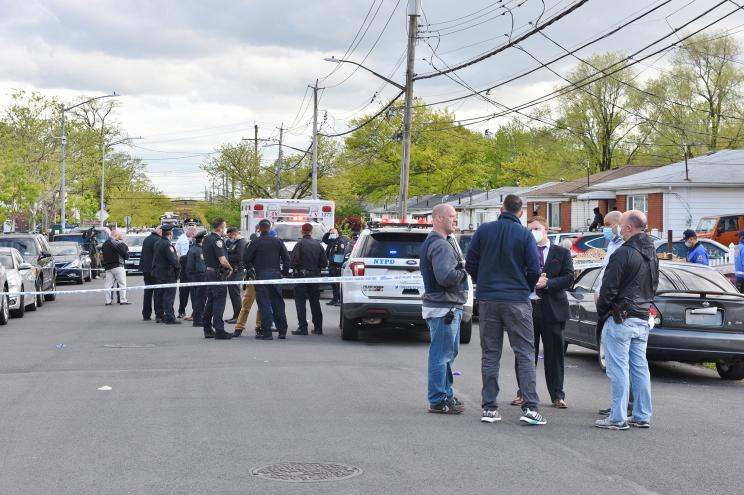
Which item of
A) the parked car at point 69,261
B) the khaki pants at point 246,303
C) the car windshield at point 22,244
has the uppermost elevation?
the car windshield at point 22,244

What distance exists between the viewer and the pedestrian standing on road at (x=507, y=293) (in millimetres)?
8617

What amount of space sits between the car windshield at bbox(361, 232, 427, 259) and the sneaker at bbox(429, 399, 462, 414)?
623 centimetres

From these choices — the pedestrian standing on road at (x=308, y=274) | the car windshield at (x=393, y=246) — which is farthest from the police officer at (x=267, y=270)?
the car windshield at (x=393, y=246)

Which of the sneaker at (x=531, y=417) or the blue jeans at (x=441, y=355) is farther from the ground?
the blue jeans at (x=441, y=355)

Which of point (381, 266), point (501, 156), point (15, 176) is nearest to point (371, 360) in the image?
point (381, 266)

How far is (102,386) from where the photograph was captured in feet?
34.8

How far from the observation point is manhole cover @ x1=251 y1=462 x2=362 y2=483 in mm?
6551

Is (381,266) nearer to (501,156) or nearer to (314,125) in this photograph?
(314,125)

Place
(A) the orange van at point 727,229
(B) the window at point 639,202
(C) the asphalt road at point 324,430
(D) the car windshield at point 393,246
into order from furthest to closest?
(B) the window at point 639,202, (A) the orange van at point 727,229, (D) the car windshield at point 393,246, (C) the asphalt road at point 324,430

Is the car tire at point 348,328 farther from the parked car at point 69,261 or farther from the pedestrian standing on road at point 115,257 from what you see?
the parked car at point 69,261

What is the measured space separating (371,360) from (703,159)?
36.8 metres

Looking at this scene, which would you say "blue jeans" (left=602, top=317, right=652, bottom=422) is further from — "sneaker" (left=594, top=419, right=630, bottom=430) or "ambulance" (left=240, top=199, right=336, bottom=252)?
"ambulance" (left=240, top=199, right=336, bottom=252)

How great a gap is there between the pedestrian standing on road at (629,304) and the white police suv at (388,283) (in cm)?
633

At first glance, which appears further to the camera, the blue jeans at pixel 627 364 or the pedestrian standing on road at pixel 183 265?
the pedestrian standing on road at pixel 183 265
